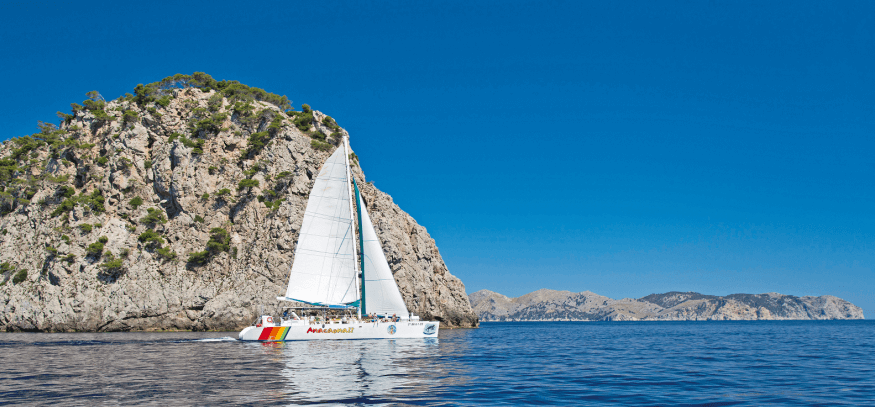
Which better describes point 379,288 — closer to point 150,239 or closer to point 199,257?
point 199,257

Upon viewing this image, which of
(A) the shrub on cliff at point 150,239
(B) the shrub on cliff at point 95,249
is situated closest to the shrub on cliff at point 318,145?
(A) the shrub on cliff at point 150,239

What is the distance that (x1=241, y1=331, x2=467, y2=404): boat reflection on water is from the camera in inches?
596

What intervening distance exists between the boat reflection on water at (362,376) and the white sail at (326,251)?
39.4 feet

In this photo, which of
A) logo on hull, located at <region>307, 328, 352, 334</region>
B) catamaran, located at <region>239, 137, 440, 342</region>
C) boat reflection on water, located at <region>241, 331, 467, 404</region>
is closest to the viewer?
boat reflection on water, located at <region>241, 331, 467, 404</region>

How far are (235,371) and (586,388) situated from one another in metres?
12.2

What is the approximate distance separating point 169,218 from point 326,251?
3931 cm

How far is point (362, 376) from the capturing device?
64.0 ft

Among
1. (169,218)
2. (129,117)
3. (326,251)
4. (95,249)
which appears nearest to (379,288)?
(326,251)

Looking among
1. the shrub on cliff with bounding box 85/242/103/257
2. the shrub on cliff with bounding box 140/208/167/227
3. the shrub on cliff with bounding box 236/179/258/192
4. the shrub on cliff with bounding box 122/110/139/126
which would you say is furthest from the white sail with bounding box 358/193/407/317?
the shrub on cliff with bounding box 122/110/139/126

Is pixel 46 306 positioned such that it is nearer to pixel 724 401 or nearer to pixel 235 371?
pixel 235 371

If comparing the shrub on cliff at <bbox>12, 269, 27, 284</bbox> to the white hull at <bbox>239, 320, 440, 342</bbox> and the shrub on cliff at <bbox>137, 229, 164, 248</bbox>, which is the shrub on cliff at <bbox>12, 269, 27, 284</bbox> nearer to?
the shrub on cliff at <bbox>137, 229, 164, 248</bbox>

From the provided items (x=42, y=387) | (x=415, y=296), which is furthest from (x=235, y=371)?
(x=415, y=296)

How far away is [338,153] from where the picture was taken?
43.9 metres

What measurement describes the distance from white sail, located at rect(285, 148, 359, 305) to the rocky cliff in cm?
2060
